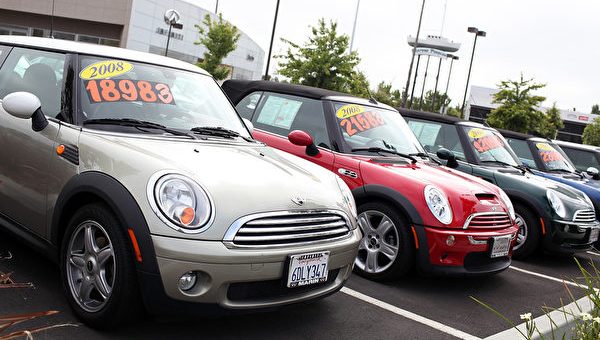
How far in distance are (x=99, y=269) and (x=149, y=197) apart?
55cm

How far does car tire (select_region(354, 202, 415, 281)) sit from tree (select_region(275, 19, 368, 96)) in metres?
17.5

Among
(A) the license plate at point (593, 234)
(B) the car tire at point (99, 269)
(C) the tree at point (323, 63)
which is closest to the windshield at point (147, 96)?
(B) the car tire at point (99, 269)

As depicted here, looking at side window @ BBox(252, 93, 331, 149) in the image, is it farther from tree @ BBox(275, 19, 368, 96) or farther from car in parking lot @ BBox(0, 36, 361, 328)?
tree @ BBox(275, 19, 368, 96)

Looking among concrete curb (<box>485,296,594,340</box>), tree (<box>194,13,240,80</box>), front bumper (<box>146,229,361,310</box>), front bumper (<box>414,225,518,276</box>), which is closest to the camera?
concrete curb (<box>485,296,594,340</box>)

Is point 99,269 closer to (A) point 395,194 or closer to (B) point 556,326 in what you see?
(B) point 556,326

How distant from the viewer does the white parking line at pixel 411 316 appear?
386 centimetres

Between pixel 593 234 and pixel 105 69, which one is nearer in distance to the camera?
pixel 105 69

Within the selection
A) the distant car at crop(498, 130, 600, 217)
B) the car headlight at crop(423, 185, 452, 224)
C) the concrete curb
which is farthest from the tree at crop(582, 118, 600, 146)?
the concrete curb

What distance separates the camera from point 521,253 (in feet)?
22.7

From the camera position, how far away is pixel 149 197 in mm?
2752

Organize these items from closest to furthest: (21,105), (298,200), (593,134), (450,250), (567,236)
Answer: (298,200) < (21,105) < (450,250) < (567,236) < (593,134)

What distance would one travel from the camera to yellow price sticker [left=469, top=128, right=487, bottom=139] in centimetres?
772

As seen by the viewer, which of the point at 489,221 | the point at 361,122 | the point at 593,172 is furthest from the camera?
the point at 593,172

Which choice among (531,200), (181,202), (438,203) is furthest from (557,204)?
(181,202)
